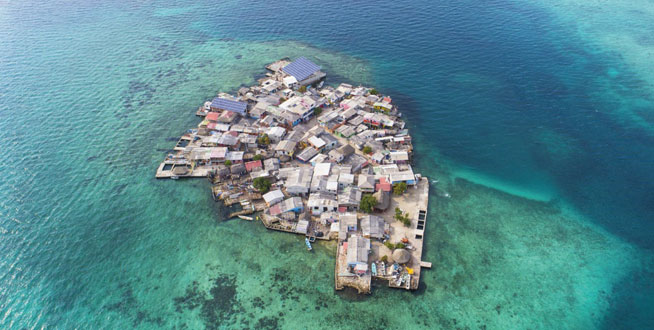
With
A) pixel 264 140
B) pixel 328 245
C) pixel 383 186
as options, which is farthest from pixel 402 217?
pixel 264 140

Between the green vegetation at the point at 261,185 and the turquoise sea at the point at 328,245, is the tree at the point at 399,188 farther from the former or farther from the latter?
the green vegetation at the point at 261,185

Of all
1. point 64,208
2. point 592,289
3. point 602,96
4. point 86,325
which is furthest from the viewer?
point 602,96

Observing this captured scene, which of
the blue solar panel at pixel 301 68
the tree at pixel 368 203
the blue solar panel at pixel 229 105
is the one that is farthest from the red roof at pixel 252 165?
the blue solar panel at pixel 301 68

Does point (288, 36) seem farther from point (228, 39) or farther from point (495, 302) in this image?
point (495, 302)

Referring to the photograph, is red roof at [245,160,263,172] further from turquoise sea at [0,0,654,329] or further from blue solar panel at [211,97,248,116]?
blue solar panel at [211,97,248,116]

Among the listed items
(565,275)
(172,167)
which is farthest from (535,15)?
(172,167)

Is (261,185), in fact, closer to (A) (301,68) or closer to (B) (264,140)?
(B) (264,140)

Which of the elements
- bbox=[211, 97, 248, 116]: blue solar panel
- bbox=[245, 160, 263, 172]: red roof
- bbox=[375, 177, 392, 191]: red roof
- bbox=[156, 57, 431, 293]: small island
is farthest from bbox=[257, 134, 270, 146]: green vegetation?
bbox=[375, 177, 392, 191]: red roof
